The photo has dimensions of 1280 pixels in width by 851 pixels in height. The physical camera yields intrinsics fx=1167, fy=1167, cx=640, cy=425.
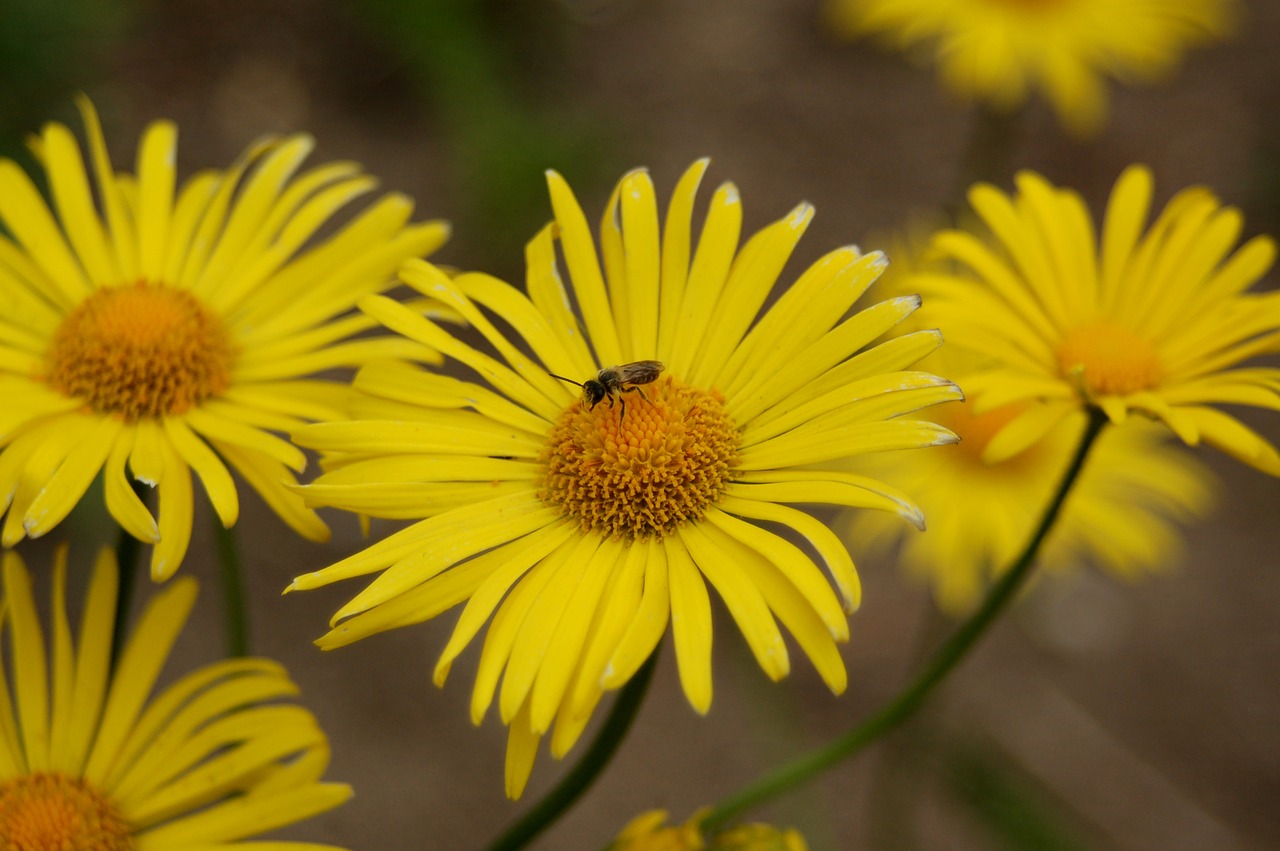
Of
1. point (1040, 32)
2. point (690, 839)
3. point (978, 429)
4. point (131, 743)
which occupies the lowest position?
point (690, 839)

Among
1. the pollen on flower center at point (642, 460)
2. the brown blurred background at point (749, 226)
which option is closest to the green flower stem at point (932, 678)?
the pollen on flower center at point (642, 460)

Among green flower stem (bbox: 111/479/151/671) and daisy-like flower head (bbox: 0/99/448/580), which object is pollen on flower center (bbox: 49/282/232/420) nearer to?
daisy-like flower head (bbox: 0/99/448/580)

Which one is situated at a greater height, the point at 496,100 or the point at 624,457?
the point at 496,100

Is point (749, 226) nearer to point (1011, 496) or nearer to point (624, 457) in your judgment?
point (1011, 496)

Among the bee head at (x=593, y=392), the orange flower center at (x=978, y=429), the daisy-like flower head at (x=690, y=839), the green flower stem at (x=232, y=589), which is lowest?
the daisy-like flower head at (x=690, y=839)

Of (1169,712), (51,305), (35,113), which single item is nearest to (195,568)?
(35,113)

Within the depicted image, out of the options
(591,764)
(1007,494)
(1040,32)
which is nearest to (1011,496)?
(1007,494)

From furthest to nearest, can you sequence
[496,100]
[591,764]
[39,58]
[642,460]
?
[496,100] → [39,58] → [642,460] → [591,764]

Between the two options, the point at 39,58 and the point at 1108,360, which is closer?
the point at 1108,360

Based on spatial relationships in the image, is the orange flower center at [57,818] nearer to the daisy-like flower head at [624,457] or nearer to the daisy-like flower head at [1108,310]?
the daisy-like flower head at [624,457]
